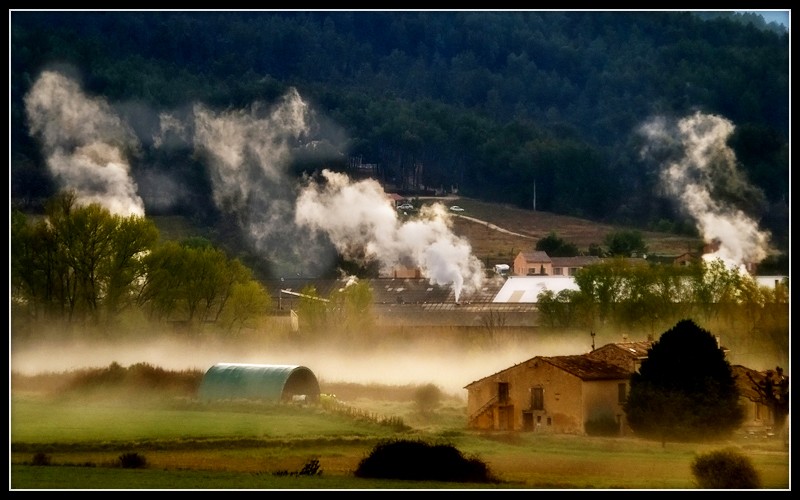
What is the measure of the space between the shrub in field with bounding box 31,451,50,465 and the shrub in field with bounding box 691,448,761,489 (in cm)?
949

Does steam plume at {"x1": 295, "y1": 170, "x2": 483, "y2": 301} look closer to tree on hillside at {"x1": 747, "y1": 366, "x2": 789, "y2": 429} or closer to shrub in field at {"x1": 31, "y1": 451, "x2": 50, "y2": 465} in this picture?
tree on hillside at {"x1": 747, "y1": 366, "x2": 789, "y2": 429}

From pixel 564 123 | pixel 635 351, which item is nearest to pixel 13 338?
pixel 635 351

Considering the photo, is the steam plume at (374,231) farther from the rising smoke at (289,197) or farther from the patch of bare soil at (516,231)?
the patch of bare soil at (516,231)

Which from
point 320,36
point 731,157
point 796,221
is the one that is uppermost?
point 320,36

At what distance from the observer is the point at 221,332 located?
29828 mm

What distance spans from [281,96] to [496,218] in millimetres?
6765

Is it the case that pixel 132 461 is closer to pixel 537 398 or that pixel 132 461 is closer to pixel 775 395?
pixel 537 398

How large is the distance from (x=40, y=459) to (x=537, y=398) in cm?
763

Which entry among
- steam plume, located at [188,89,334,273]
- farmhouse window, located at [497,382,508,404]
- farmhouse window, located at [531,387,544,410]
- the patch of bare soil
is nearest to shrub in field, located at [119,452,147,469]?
farmhouse window, located at [497,382,508,404]

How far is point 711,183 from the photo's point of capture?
40.1m

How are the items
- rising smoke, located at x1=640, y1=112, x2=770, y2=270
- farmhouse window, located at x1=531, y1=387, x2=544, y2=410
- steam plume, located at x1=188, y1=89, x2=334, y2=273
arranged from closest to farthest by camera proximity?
farmhouse window, located at x1=531, y1=387, x2=544, y2=410, rising smoke, located at x1=640, y1=112, x2=770, y2=270, steam plume, located at x1=188, y1=89, x2=334, y2=273

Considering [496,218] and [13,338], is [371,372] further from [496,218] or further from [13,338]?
[496,218]

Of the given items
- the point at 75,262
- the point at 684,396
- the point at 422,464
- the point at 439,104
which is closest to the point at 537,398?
the point at 684,396

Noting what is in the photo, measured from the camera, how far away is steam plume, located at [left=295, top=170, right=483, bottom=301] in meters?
38.5
